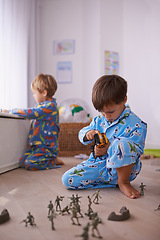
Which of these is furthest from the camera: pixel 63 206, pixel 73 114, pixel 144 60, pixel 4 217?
pixel 144 60

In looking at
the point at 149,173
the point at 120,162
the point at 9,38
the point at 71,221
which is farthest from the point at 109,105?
the point at 9,38

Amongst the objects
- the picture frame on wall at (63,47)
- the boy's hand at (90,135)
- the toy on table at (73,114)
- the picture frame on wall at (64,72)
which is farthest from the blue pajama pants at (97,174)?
the picture frame on wall at (63,47)

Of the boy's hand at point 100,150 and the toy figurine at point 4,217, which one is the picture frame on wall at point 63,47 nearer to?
the boy's hand at point 100,150

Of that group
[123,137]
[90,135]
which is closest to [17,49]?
[90,135]

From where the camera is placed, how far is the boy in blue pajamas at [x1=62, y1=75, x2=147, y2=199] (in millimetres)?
1183

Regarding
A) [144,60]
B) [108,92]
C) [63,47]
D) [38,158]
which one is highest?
[63,47]

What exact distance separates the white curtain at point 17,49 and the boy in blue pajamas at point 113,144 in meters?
1.60

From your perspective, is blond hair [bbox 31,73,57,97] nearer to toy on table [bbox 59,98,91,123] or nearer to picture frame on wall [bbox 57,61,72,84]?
→ toy on table [bbox 59,98,91,123]

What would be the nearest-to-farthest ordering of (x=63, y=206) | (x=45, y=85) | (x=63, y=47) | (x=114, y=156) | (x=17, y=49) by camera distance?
(x=63, y=206)
(x=114, y=156)
(x=45, y=85)
(x=17, y=49)
(x=63, y=47)

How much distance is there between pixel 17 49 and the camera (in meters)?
3.05

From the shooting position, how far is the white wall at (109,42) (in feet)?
11.2

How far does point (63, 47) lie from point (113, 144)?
9.03 feet

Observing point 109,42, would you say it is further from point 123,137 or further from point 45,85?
point 123,137

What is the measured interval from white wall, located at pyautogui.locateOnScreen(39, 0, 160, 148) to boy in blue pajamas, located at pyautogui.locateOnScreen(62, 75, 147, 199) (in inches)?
84.4
